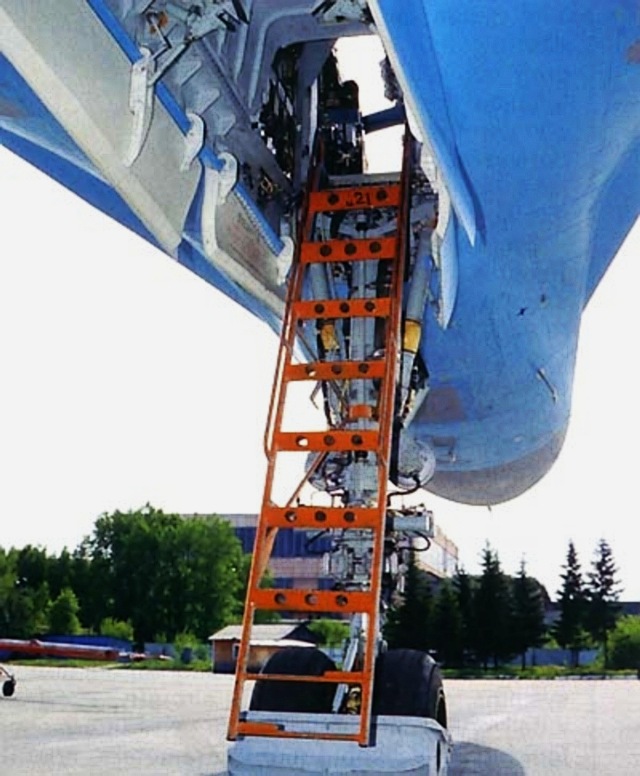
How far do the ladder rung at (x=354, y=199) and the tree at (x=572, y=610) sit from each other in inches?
1996

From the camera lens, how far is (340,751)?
3947 millimetres

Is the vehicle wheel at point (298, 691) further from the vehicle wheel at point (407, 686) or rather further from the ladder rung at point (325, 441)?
the ladder rung at point (325, 441)

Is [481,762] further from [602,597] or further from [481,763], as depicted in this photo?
[602,597]

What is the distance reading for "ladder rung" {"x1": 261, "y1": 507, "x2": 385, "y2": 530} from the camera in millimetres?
4266

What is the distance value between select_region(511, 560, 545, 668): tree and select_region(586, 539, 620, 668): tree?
5.95 m

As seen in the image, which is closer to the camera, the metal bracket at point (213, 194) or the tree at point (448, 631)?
the metal bracket at point (213, 194)

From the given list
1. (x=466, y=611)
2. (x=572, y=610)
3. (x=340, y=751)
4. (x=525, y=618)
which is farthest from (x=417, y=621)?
(x=340, y=751)

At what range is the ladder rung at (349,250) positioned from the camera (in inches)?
192

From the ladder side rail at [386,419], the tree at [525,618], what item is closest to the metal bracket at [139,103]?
the ladder side rail at [386,419]

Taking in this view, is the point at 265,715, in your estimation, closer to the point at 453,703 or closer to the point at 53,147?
the point at 53,147

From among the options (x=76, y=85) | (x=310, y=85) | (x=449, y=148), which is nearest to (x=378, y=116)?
(x=310, y=85)

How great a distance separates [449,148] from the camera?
3832 mm

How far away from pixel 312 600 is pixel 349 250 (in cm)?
174

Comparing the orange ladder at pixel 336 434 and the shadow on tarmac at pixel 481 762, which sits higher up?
the orange ladder at pixel 336 434
